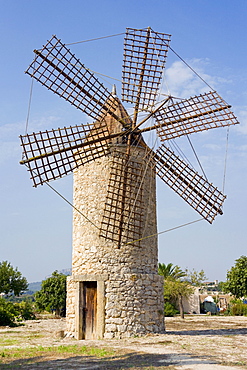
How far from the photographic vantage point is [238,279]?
1080 inches

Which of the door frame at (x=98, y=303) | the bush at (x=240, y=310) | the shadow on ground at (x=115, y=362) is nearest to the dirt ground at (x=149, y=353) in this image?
the shadow on ground at (x=115, y=362)

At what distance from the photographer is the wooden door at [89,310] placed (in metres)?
12.1

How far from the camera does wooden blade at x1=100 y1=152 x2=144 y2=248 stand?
1237 centimetres

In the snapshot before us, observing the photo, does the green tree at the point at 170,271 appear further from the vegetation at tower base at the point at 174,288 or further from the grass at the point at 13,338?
the grass at the point at 13,338

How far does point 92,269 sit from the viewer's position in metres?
12.3

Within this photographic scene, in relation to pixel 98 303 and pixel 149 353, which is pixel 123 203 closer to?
pixel 98 303

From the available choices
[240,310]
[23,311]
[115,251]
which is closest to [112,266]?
[115,251]

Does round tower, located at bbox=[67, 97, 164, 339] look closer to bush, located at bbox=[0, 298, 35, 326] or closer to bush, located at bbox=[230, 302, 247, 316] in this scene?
bush, located at bbox=[0, 298, 35, 326]

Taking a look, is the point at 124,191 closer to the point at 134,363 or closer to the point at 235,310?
the point at 134,363

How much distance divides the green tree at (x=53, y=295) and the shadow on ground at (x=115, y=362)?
51.4ft

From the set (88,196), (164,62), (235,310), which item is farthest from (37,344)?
(235,310)

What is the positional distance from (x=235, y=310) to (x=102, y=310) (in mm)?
16770

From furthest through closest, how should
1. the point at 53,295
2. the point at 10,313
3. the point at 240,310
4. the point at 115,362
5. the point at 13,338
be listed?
the point at 240,310 → the point at 53,295 → the point at 10,313 → the point at 13,338 → the point at 115,362

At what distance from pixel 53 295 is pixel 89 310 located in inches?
491
